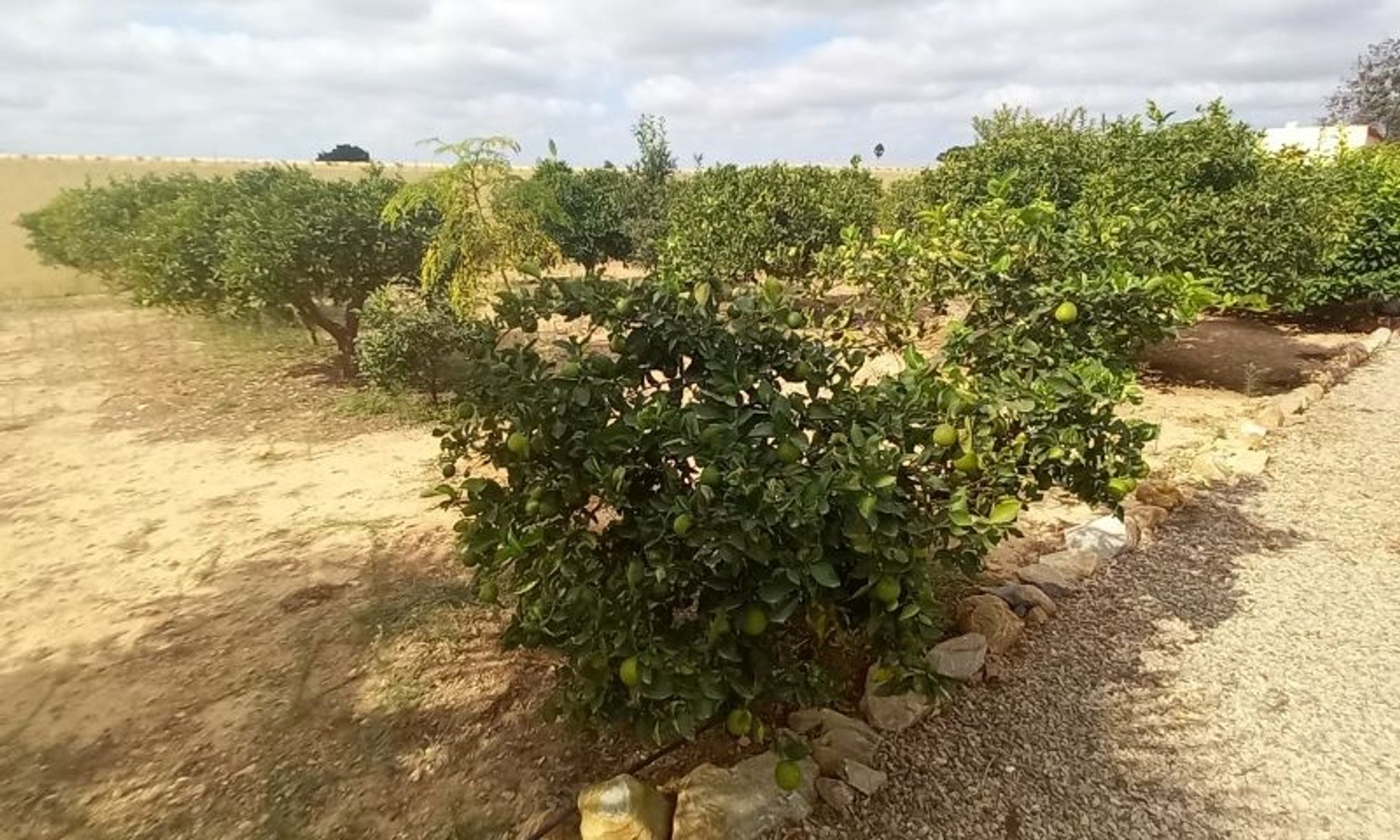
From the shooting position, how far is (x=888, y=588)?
7.30ft

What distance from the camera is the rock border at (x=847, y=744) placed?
2590 millimetres

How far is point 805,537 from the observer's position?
2148mm

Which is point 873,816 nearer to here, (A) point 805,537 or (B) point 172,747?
(A) point 805,537

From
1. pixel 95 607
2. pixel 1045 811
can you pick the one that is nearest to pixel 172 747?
pixel 95 607

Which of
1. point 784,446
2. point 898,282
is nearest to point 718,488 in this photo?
point 784,446

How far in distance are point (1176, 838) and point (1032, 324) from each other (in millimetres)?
2065

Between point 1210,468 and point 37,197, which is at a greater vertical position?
point 37,197

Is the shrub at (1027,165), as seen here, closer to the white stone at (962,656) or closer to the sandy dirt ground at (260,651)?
the sandy dirt ground at (260,651)

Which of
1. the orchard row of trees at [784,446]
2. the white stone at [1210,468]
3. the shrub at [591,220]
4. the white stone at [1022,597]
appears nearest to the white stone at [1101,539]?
the white stone at [1022,597]

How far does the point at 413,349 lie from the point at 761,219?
656cm

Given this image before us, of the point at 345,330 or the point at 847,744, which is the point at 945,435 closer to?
the point at 847,744

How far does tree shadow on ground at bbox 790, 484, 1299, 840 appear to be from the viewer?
277 centimetres

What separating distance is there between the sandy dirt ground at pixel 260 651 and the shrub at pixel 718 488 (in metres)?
0.95

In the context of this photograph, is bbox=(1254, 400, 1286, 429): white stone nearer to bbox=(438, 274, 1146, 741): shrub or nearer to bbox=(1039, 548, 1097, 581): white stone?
bbox=(1039, 548, 1097, 581): white stone
